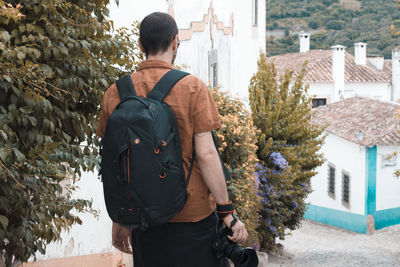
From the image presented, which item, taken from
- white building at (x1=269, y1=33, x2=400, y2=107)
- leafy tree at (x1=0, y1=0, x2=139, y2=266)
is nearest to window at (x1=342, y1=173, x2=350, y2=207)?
white building at (x1=269, y1=33, x2=400, y2=107)

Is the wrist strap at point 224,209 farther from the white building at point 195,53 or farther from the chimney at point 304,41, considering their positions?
the chimney at point 304,41

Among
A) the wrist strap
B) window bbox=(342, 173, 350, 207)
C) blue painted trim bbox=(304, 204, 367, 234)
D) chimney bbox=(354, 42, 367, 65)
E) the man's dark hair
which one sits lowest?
blue painted trim bbox=(304, 204, 367, 234)

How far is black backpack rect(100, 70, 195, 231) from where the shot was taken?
2.71 metres

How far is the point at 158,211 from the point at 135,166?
228 mm

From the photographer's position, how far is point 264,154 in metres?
16.1

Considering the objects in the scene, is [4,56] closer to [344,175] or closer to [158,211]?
[158,211]

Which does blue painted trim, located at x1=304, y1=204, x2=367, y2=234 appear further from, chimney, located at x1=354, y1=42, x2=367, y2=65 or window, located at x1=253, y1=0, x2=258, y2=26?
chimney, located at x1=354, y1=42, x2=367, y2=65

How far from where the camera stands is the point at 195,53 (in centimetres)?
1155

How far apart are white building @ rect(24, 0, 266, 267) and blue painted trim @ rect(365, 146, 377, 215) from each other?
1083 centimetres

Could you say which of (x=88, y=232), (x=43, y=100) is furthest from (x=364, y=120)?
(x=43, y=100)

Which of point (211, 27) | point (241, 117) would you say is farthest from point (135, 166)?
point (211, 27)

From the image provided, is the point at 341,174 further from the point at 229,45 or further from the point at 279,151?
the point at 229,45

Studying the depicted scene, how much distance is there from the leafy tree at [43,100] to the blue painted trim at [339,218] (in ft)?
79.5

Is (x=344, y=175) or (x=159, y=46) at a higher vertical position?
(x=159, y=46)
